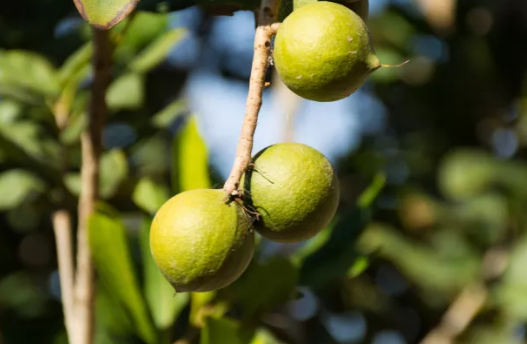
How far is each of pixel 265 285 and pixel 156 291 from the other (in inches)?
9.4

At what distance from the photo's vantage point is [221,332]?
3.66 ft

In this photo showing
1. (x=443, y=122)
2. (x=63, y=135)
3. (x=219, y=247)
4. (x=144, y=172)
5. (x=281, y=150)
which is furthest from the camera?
(x=443, y=122)

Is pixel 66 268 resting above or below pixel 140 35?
below

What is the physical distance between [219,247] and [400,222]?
2.09 meters

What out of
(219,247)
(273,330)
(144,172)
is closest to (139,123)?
(273,330)

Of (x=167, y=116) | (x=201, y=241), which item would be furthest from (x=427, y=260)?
(x=201, y=241)

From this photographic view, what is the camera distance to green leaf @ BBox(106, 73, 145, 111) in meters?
1.73

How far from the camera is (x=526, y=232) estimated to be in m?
2.73

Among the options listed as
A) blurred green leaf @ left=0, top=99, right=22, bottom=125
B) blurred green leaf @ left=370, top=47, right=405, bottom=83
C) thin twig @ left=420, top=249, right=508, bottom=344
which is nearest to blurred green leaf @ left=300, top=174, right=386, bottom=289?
blurred green leaf @ left=0, top=99, right=22, bottom=125

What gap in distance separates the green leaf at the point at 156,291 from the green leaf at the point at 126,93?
415mm

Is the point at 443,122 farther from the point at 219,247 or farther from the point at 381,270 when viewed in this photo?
the point at 219,247

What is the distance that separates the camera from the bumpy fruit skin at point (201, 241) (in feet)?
2.81

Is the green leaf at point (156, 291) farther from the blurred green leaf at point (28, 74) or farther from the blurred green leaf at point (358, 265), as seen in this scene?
the blurred green leaf at point (28, 74)

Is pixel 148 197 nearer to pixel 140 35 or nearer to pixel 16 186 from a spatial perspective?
pixel 16 186
